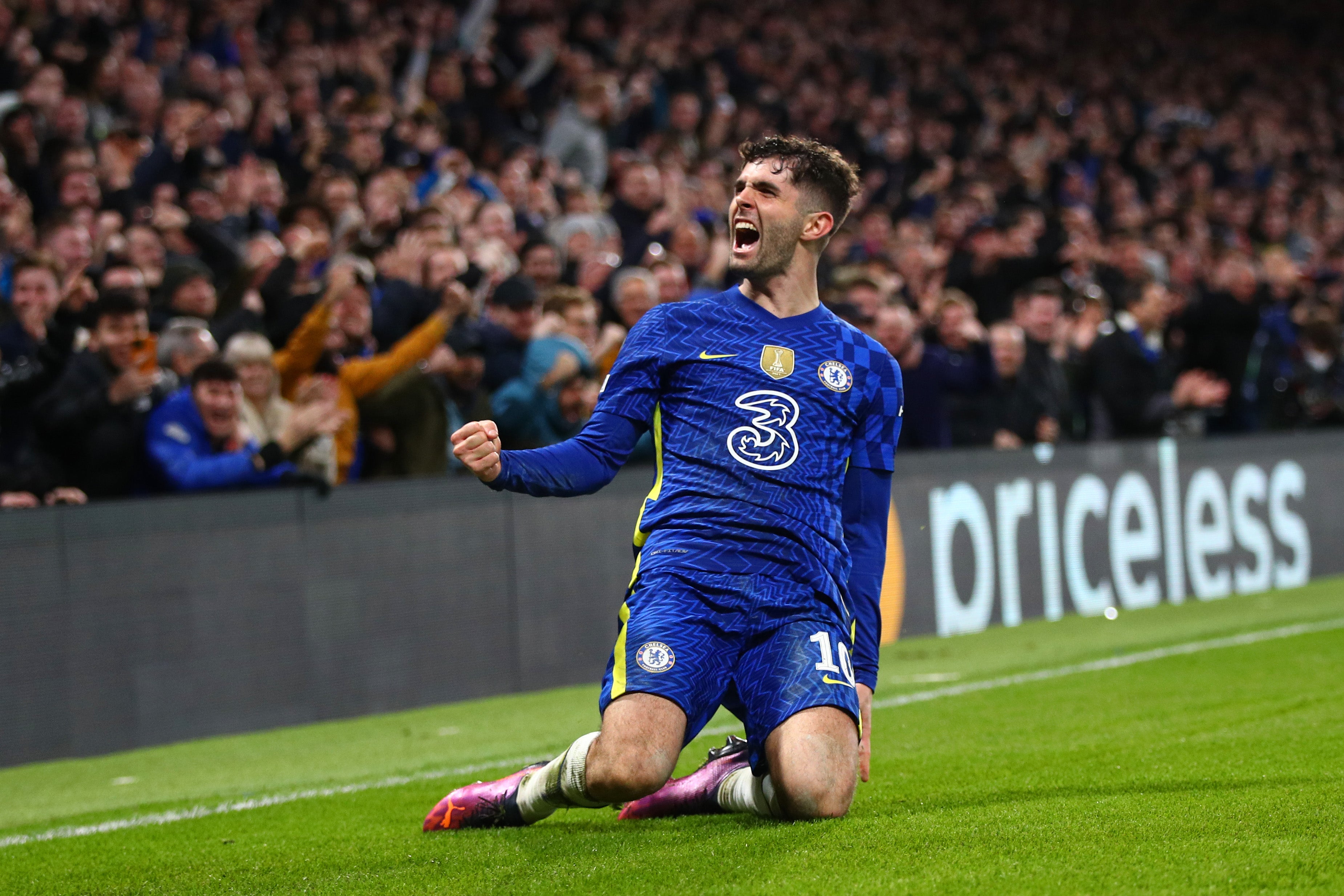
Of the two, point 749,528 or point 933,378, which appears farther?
point 933,378

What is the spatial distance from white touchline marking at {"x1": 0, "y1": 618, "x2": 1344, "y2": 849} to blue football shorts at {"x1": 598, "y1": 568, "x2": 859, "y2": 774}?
1.97 metres

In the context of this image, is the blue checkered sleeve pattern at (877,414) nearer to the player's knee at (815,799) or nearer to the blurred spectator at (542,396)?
the player's knee at (815,799)

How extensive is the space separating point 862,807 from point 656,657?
878mm

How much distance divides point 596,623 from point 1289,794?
5097 millimetres

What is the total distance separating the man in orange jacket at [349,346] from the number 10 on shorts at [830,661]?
4.07 m

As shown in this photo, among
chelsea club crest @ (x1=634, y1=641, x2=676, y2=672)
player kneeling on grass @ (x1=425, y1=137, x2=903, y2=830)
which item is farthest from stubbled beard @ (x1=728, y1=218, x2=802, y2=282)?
chelsea club crest @ (x1=634, y1=641, x2=676, y2=672)

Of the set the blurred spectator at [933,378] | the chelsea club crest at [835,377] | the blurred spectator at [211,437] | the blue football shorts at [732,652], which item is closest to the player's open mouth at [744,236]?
the chelsea club crest at [835,377]

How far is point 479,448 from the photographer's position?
421 cm

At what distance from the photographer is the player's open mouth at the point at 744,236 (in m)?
4.90

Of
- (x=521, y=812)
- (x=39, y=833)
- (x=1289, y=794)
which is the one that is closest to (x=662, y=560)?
(x=521, y=812)

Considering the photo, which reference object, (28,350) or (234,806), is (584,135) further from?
(234,806)

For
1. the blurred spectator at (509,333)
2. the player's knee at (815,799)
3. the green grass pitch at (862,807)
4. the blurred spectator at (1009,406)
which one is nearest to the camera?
the green grass pitch at (862,807)

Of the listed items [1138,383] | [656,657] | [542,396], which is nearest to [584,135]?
[1138,383]

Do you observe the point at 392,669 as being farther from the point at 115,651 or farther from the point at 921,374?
the point at 921,374
